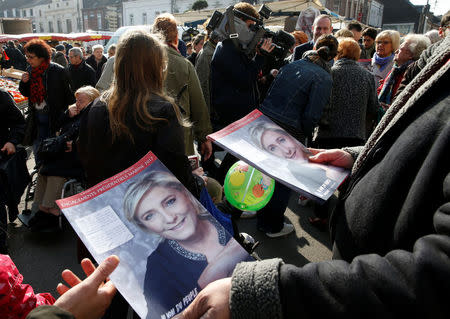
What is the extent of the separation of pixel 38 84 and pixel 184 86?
2.44m

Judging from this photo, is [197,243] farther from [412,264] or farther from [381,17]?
[381,17]

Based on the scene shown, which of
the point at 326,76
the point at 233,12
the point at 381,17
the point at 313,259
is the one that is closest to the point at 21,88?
the point at 233,12

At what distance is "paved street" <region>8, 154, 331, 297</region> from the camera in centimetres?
273

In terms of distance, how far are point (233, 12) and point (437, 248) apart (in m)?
3.11

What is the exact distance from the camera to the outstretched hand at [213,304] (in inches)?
27.0

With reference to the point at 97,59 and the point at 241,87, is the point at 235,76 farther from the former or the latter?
the point at 97,59

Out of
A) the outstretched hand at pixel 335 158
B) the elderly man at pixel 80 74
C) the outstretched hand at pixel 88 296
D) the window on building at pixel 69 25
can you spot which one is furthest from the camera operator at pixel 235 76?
the window on building at pixel 69 25

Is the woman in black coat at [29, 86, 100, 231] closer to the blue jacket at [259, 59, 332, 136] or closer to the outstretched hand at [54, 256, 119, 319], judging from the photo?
the blue jacket at [259, 59, 332, 136]

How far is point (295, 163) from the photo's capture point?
3.93 feet

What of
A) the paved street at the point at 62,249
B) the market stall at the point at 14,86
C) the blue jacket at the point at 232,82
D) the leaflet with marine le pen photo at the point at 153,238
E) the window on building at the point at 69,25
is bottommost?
the window on building at the point at 69,25

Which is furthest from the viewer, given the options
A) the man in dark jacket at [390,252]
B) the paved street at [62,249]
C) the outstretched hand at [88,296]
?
the paved street at [62,249]

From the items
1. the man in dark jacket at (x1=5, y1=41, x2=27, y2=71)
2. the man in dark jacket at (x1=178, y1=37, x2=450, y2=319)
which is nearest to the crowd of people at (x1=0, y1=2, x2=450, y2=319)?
the man in dark jacket at (x1=178, y1=37, x2=450, y2=319)

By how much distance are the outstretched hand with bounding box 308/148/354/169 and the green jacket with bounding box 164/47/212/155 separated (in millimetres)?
1815

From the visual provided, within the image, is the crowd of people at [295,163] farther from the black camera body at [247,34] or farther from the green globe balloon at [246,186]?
the green globe balloon at [246,186]
